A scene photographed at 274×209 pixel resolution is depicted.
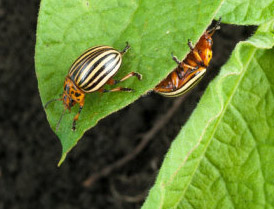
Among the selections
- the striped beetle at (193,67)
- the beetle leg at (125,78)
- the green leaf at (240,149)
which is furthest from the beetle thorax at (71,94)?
the green leaf at (240,149)

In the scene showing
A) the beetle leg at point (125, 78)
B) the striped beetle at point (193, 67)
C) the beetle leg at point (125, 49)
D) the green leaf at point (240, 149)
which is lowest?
the green leaf at point (240, 149)

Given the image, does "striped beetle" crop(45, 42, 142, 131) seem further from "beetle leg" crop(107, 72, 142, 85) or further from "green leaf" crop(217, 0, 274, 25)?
"green leaf" crop(217, 0, 274, 25)

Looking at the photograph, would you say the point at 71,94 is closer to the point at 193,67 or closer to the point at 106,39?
the point at 106,39

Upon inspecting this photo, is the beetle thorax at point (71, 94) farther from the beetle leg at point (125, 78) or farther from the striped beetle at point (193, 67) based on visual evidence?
the striped beetle at point (193, 67)

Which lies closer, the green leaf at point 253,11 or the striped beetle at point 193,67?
the green leaf at point 253,11

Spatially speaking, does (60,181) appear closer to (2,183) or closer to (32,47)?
(2,183)

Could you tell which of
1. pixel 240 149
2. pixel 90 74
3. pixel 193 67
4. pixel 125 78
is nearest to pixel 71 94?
pixel 90 74
